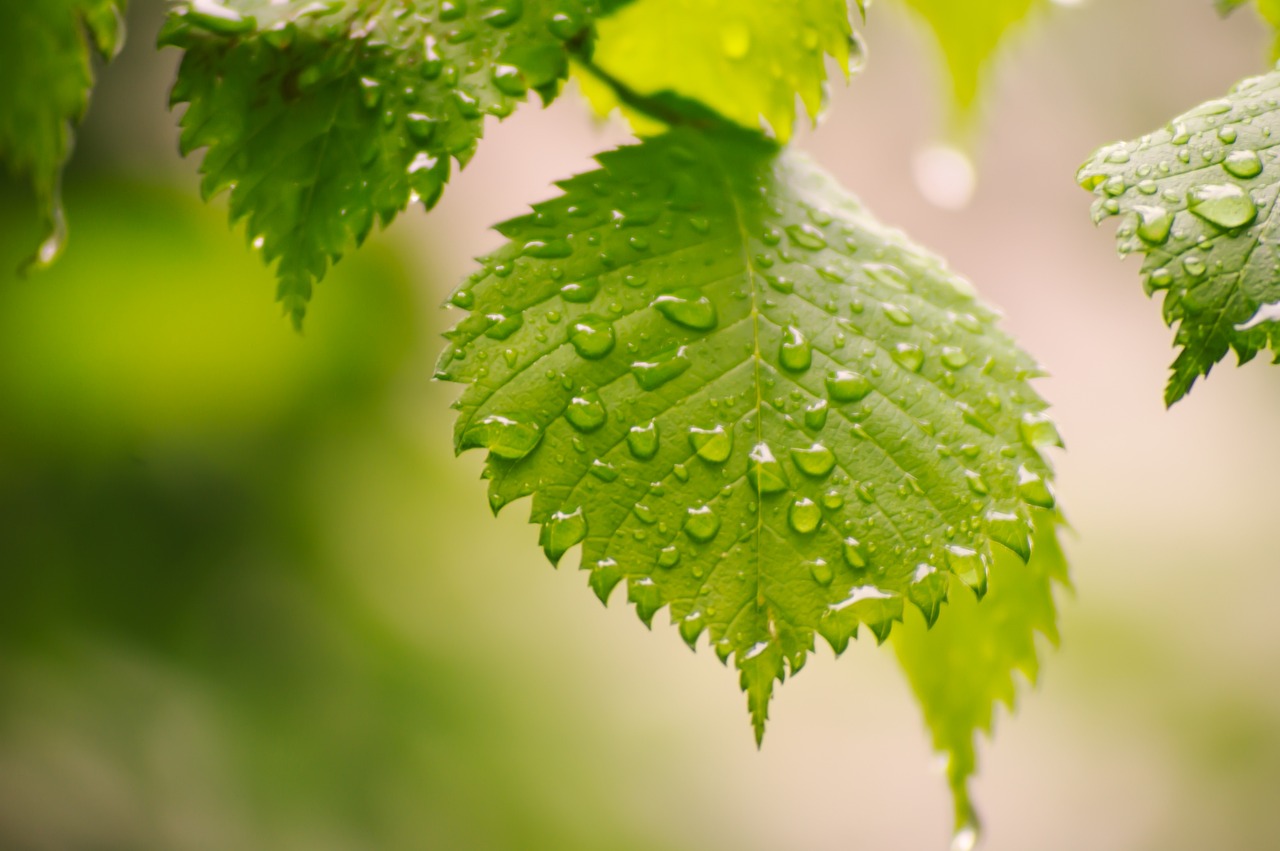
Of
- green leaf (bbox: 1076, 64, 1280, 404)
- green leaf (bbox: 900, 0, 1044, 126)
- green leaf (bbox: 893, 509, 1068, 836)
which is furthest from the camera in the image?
green leaf (bbox: 900, 0, 1044, 126)

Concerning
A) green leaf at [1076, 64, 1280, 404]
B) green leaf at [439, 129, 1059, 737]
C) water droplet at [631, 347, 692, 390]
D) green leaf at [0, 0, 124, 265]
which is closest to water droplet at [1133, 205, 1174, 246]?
green leaf at [1076, 64, 1280, 404]

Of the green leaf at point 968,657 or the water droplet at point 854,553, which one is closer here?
the water droplet at point 854,553

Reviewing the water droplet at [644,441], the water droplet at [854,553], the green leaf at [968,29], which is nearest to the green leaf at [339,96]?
the water droplet at [644,441]

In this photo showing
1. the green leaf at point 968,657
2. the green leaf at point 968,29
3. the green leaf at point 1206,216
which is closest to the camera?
the green leaf at point 1206,216

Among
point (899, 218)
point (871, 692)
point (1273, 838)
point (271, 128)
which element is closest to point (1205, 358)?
point (271, 128)

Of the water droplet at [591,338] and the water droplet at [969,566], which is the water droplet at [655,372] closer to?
the water droplet at [591,338]

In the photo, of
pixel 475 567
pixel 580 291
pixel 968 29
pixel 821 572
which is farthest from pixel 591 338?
pixel 475 567

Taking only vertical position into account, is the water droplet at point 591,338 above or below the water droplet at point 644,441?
above

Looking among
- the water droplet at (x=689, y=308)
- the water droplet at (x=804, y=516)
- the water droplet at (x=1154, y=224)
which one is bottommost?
the water droplet at (x=804, y=516)

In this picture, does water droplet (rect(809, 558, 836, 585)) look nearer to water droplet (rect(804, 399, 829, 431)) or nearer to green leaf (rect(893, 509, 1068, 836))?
water droplet (rect(804, 399, 829, 431))
